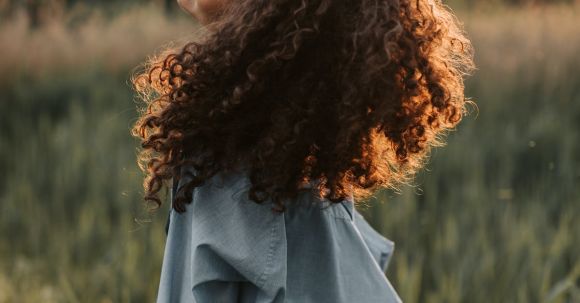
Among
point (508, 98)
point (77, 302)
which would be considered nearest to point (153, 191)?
point (77, 302)

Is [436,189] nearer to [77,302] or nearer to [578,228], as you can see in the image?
[578,228]

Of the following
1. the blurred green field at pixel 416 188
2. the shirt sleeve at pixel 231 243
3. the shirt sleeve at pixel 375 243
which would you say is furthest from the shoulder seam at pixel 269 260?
the blurred green field at pixel 416 188

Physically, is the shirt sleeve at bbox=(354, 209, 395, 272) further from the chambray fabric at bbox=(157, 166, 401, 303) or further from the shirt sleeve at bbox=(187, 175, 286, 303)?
the shirt sleeve at bbox=(187, 175, 286, 303)

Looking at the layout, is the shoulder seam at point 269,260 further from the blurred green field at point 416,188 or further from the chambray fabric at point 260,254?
the blurred green field at point 416,188

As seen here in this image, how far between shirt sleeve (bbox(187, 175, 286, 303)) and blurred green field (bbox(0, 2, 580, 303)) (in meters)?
0.48

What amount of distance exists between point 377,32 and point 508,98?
3371mm

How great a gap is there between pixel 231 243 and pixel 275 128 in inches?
7.9

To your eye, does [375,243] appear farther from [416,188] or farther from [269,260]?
[416,188]

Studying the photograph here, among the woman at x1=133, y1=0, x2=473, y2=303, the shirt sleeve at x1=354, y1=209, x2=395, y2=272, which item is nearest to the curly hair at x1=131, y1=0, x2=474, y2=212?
the woman at x1=133, y1=0, x2=473, y2=303

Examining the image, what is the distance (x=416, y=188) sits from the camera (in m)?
3.68

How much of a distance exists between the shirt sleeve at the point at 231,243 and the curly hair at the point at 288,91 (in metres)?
0.03

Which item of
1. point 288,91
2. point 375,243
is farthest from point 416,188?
point 288,91

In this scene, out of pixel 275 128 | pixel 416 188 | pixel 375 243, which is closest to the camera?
pixel 275 128

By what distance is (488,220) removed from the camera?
3.37 metres
